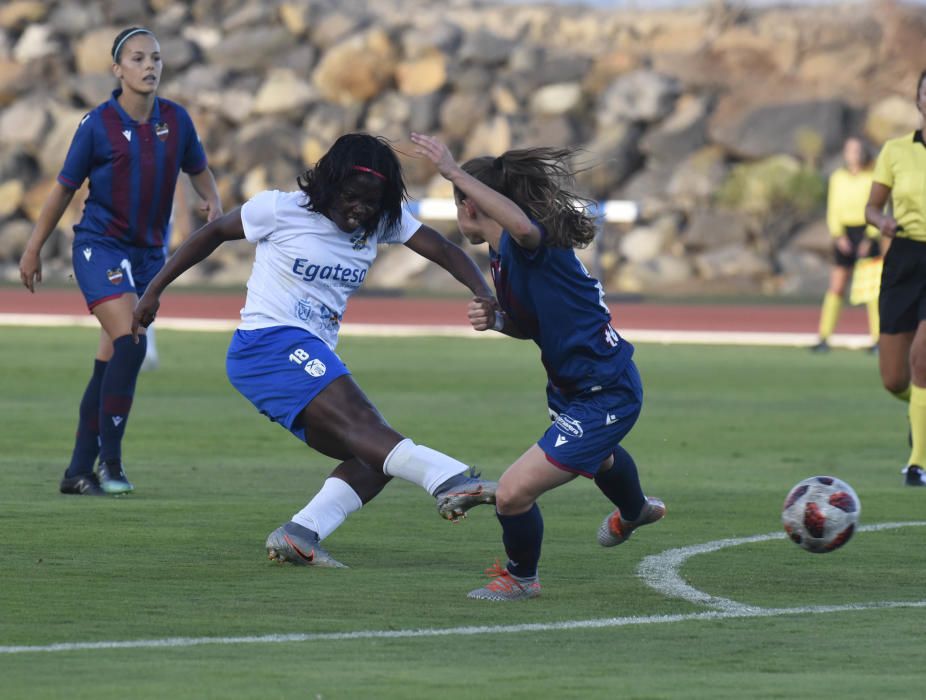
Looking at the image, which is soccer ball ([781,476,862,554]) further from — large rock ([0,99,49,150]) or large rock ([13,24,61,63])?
large rock ([13,24,61,63])

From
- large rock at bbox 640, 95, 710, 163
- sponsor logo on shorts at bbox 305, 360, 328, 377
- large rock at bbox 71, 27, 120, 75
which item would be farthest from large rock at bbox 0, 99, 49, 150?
sponsor logo on shorts at bbox 305, 360, 328, 377

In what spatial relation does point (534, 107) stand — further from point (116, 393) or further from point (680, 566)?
point (680, 566)

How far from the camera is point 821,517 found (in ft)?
26.4

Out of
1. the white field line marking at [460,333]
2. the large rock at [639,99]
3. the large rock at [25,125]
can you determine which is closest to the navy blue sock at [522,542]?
the white field line marking at [460,333]

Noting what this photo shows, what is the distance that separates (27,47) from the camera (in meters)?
48.4

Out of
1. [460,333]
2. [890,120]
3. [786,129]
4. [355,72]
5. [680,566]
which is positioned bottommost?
[460,333]

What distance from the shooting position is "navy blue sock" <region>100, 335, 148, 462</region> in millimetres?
10305

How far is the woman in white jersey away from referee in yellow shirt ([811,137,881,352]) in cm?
1545

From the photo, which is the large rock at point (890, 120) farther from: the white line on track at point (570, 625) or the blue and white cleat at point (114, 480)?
the white line on track at point (570, 625)

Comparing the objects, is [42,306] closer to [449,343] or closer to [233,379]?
[449,343]

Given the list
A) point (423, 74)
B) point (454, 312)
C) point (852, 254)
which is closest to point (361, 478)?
point (852, 254)

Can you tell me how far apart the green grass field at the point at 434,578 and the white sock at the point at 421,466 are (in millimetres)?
418

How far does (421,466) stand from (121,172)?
12.0 ft

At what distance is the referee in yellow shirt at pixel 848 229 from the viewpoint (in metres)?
23.0
